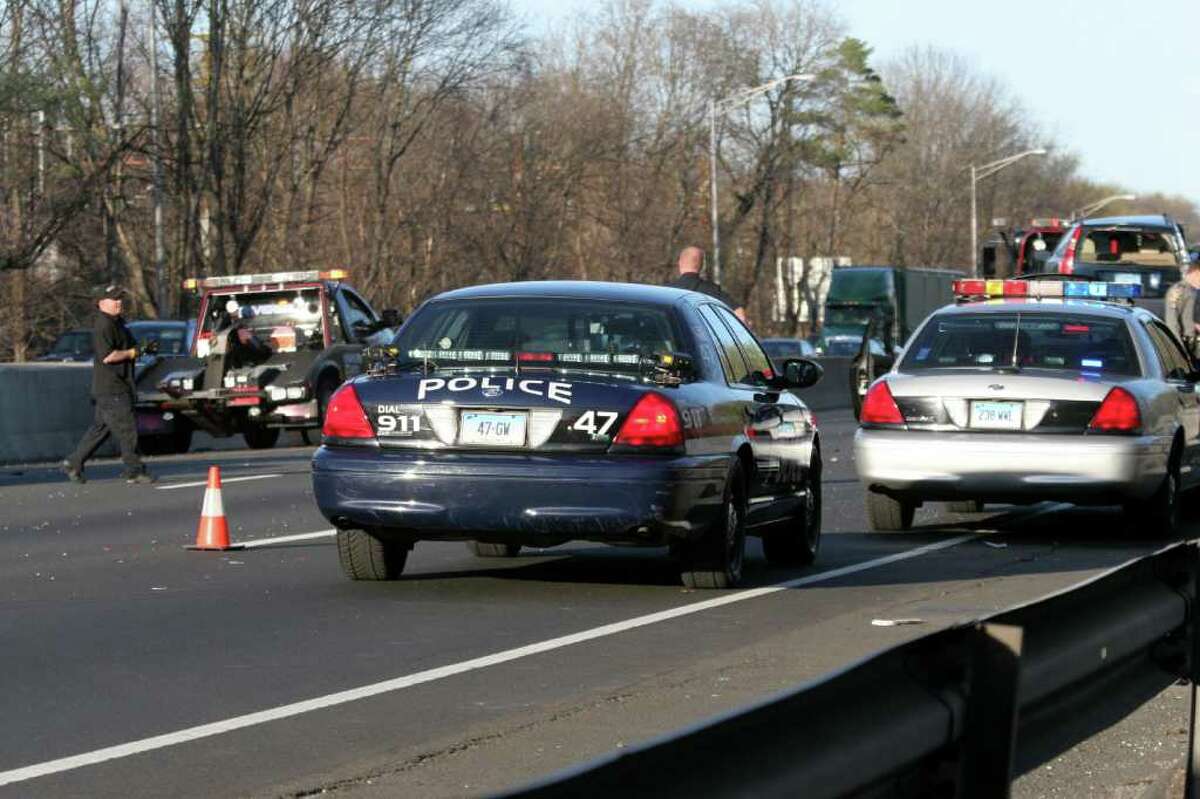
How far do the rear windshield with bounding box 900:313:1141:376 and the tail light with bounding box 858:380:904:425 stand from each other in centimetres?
31

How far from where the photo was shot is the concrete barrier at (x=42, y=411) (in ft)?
82.5

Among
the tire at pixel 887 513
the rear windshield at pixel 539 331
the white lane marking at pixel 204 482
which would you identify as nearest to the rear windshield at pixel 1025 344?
the tire at pixel 887 513

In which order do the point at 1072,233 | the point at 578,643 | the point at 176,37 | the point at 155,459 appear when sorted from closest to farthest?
1. the point at 578,643
2. the point at 155,459
3. the point at 1072,233
4. the point at 176,37

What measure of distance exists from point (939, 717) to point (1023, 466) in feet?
33.5

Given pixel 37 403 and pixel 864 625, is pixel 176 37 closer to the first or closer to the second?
pixel 37 403

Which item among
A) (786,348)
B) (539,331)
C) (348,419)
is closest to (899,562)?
(539,331)

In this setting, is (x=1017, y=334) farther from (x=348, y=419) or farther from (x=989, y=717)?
(x=989, y=717)

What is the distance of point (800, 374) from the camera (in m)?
12.9

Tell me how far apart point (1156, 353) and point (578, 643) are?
6744mm

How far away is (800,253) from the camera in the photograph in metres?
99.4

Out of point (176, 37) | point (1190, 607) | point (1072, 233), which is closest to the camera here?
point (1190, 607)

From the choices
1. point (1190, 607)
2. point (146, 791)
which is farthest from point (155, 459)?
point (1190, 607)

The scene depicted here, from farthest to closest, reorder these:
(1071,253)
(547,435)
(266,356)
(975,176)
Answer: (975,176) < (1071,253) < (266,356) < (547,435)

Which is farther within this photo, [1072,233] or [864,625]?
[1072,233]
